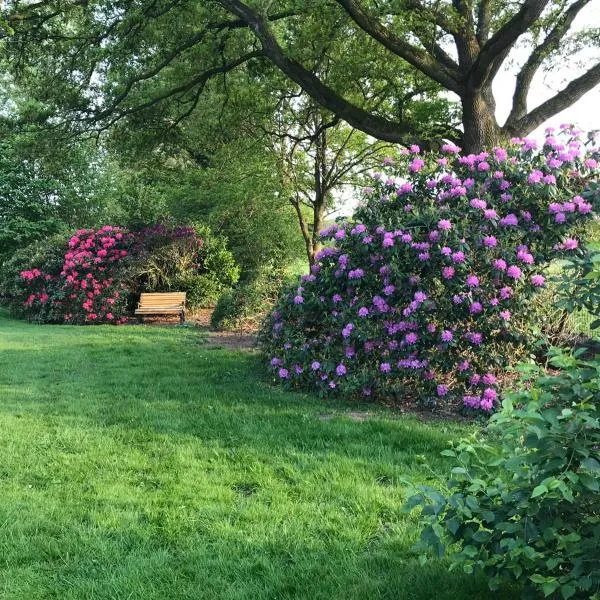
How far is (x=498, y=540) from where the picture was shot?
207 cm

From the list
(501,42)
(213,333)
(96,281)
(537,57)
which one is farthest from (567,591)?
(96,281)

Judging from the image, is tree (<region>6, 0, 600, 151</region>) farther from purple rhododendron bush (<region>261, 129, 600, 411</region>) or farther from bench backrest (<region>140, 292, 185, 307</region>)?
bench backrest (<region>140, 292, 185, 307</region>)

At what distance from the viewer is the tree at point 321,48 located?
8.79 metres

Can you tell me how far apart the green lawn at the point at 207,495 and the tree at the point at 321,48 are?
5.55m

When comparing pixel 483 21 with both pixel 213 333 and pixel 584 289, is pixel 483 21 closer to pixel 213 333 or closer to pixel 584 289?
pixel 213 333

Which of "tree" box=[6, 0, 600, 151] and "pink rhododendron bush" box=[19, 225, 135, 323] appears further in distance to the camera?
"pink rhododendron bush" box=[19, 225, 135, 323]

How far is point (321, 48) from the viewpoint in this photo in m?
11.0

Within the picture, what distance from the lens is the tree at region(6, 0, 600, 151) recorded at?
8.79m

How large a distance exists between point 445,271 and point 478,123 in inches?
172

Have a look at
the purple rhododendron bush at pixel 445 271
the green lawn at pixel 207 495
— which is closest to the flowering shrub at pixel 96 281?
the green lawn at pixel 207 495

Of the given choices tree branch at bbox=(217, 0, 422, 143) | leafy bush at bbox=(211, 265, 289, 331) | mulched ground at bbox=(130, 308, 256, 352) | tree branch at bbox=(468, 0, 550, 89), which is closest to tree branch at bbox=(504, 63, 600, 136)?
tree branch at bbox=(468, 0, 550, 89)

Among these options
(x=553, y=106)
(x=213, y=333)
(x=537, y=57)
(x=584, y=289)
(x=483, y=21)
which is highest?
(x=483, y=21)

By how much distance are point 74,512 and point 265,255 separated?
14.4 meters

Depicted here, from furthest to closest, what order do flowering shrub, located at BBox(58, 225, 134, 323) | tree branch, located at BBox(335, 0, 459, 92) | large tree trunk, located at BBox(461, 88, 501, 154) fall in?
1. flowering shrub, located at BBox(58, 225, 134, 323)
2. large tree trunk, located at BBox(461, 88, 501, 154)
3. tree branch, located at BBox(335, 0, 459, 92)
